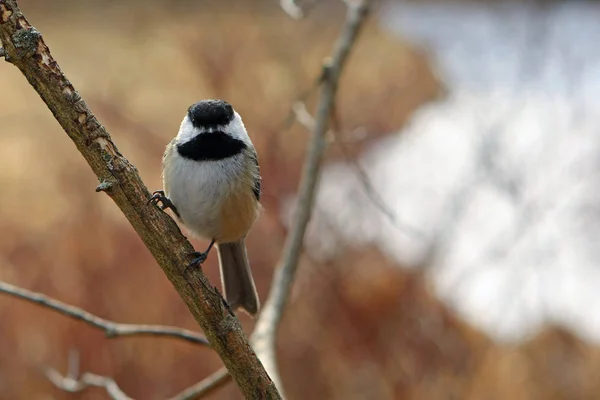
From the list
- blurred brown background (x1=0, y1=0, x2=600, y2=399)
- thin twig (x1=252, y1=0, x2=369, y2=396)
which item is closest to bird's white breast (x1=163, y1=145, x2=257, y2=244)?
thin twig (x1=252, y1=0, x2=369, y2=396)

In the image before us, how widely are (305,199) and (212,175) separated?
1.39ft

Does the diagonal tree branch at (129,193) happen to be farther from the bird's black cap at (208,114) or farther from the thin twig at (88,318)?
the bird's black cap at (208,114)

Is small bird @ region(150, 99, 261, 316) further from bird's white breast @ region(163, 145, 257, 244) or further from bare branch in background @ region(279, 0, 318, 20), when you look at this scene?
bare branch in background @ region(279, 0, 318, 20)

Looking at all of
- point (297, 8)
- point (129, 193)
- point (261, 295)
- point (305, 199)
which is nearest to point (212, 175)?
point (305, 199)

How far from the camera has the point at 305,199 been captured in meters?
2.00

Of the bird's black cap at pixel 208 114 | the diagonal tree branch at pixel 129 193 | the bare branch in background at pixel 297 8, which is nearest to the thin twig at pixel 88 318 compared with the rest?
the diagonal tree branch at pixel 129 193

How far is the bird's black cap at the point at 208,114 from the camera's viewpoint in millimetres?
1592

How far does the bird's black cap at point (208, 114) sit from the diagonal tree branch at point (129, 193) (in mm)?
504

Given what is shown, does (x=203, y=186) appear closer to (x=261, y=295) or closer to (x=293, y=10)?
(x=293, y=10)

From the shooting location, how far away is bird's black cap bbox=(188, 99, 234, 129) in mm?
1592

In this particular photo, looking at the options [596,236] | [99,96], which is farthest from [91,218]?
[596,236]

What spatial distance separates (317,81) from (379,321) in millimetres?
1672

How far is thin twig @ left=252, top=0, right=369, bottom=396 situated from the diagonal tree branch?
51 cm

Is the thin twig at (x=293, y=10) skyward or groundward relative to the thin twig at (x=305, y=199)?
skyward
